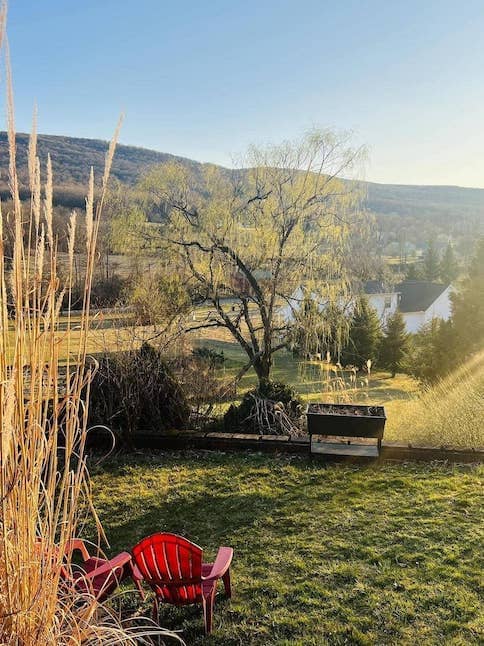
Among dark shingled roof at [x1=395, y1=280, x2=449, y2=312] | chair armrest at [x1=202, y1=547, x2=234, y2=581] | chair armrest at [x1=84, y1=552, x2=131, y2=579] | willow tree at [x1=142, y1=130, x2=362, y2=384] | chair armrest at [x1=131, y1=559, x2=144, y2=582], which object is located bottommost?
chair armrest at [x1=202, y1=547, x2=234, y2=581]

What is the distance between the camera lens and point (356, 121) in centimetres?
946

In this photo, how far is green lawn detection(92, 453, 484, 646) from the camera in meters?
2.30

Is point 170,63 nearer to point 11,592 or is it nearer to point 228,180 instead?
point 228,180

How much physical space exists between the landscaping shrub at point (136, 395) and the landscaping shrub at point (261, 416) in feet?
2.01

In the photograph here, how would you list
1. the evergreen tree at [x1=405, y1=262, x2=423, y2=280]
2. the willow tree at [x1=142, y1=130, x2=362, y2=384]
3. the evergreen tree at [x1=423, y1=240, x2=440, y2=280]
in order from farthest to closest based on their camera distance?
the evergreen tree at [x1=423, y1=240, x2=440, y2=280], the evergreen tree at [x1=405, y1=262, x2=423, y2=280], the willow tree at [x1=142, y1=130, x2=362, y2=384]

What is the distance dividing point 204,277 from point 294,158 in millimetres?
3222

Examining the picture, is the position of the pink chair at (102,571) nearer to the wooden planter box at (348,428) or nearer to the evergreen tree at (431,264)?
the wooden planter box at (348,428)

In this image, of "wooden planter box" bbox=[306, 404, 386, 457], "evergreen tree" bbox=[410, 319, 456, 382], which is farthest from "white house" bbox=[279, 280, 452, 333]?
"wooden planter box" bbox=[306, 404, 386, 457]

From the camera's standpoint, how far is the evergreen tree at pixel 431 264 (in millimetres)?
43906

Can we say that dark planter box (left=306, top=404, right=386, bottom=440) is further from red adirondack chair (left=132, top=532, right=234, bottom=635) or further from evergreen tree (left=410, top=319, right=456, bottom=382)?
evergreen tree (left=410, top=319, right=456, bottom=382)

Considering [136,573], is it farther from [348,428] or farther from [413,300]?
[413,300]

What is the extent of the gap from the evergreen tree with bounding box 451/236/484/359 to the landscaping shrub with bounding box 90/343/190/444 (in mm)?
11047

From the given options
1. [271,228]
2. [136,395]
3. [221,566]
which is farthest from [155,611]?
[271,228]

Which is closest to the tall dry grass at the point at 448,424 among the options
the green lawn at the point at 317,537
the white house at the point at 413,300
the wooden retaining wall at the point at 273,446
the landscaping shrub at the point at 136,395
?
the wooden retaining wall at the point at 273,446
